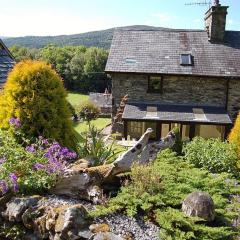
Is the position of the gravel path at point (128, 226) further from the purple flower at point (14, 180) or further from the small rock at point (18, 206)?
the purple flower at point (14, 180)

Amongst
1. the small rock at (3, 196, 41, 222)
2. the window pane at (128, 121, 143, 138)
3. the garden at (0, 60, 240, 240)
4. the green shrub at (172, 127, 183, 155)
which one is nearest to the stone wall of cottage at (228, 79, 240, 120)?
the window pane at (128, 121, 143, 138)

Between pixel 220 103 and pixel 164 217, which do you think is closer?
pixel 164 217

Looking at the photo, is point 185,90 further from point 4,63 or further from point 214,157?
point 214,157

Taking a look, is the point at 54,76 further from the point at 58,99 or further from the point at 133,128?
the point at 133,128

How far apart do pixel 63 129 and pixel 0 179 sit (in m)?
2.53

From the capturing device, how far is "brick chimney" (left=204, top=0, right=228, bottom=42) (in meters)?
24.3

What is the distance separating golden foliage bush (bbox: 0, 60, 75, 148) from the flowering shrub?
0.92 metres

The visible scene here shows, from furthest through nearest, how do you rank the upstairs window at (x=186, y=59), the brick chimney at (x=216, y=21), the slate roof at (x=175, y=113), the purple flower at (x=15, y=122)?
1. the brick chimney at (x=216, y=21)
2. the upstairs window at (x=186, y=59)
3. the slate roof at (x=175, y=113)
4. the purple flower at (x=15, y=122)

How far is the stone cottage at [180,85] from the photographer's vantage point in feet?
73.4

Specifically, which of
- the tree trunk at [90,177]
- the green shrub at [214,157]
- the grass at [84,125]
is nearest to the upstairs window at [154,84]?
the green shrub at [214,157]

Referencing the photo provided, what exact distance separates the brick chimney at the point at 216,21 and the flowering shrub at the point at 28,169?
2010 centimetres

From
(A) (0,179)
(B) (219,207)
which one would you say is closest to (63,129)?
(A) (0,179)

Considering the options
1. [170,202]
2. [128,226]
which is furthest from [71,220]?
[170,202]

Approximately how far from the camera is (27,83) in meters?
8.50
